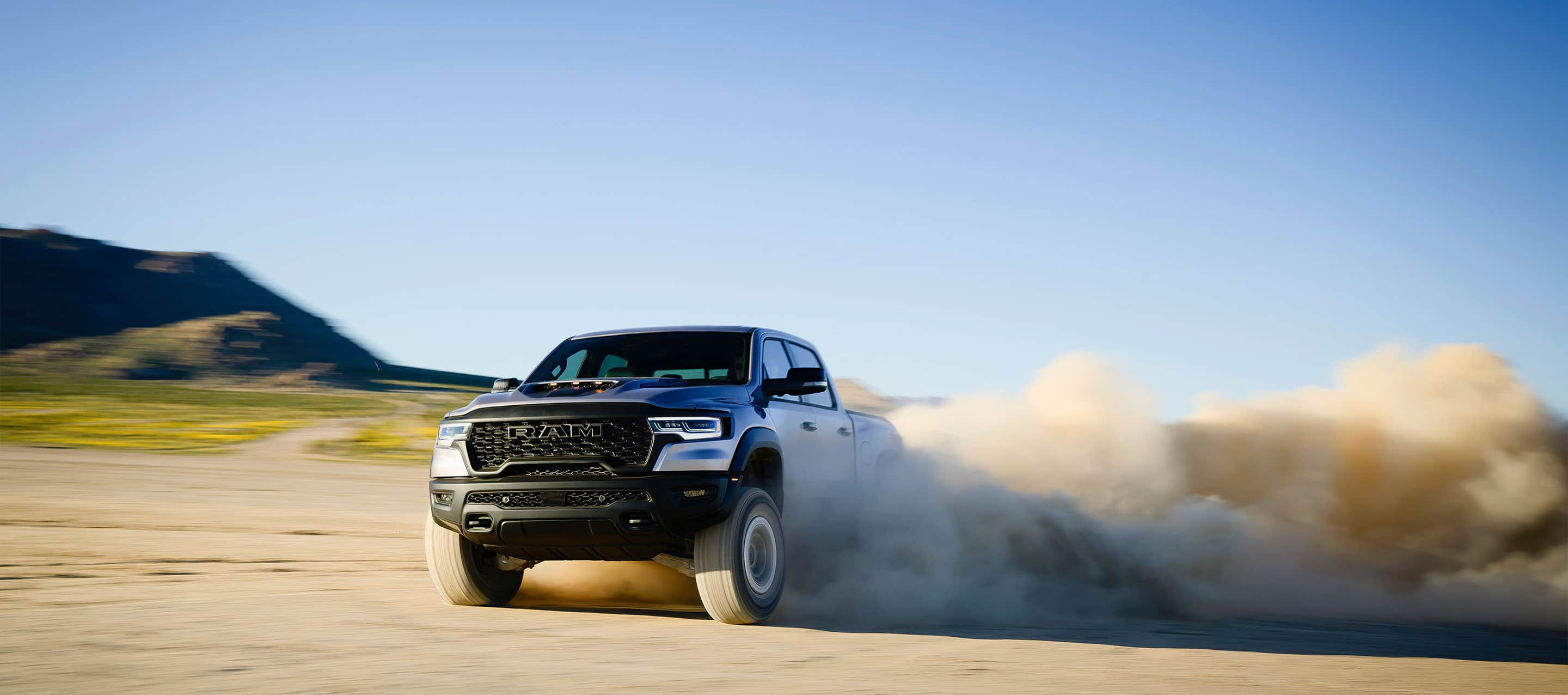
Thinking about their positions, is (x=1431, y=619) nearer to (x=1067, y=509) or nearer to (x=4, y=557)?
(x=1067, y=509)

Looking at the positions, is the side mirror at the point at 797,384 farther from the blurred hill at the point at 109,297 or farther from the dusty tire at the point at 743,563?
the blurred hill at the point at 109,297

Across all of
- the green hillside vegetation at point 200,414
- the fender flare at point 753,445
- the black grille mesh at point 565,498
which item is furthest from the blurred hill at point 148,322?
the fender flare at point 753,445

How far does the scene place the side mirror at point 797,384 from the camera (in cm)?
841

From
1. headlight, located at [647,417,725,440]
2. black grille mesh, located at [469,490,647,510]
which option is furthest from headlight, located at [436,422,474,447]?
headlight, located at [647,417,725,440]

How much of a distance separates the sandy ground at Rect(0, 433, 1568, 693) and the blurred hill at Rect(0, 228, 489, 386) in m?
143

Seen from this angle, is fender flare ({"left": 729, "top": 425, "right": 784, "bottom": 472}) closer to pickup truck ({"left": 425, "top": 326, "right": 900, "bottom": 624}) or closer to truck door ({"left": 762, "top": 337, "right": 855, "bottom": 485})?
pickup truck ({"left": 425, "top": 326, "right": 900, "bottom": 624})

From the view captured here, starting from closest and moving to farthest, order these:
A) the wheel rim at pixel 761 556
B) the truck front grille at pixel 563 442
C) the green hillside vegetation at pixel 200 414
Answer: the truck front grille at pixel 563 442, the wheel rim at pixel 761 556, the green hillside vegetation at pixel 200 414

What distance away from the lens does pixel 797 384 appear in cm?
859

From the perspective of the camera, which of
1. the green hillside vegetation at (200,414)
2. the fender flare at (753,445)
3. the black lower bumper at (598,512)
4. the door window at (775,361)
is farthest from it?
the green hillside vegetation at (200,414)

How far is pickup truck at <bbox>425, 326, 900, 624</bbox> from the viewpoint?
25.2 ft

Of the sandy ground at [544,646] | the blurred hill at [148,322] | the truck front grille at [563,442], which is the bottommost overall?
the sandy ground at [544,646]

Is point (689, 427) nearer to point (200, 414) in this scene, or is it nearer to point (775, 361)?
point (775, 361)

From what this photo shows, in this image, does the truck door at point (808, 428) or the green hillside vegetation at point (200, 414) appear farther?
the green hillside vegetation at point (200, 414)

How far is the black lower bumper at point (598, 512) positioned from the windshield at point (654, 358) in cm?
125
